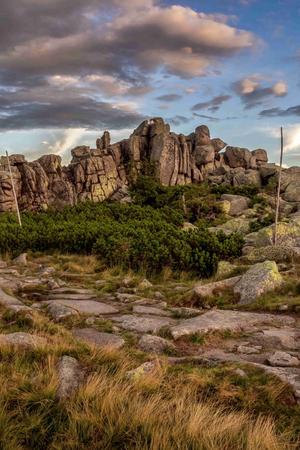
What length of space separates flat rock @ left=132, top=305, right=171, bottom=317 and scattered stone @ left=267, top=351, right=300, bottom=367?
401 cm

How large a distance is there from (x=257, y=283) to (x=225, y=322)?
139 inches

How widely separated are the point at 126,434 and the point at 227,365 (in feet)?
9.76

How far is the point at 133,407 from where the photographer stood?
14.2ft

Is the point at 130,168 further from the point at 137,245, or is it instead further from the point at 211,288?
the point at 211,288

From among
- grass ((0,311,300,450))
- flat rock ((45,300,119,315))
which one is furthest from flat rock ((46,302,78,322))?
grass ((0,311,300,450))

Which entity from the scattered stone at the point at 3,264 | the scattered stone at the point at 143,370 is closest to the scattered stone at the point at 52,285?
the scattered stone at the point at 3,264

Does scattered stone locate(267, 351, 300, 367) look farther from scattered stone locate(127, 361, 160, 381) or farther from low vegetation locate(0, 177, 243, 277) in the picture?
low vegetation locate(0, 177, 243, 277)

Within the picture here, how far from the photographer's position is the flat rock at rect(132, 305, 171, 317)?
11.0 m

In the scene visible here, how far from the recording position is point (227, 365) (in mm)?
6570

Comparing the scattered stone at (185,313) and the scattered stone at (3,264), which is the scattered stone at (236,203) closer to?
the scattered stone at (3,264)

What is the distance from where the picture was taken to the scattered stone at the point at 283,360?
22.9 feet

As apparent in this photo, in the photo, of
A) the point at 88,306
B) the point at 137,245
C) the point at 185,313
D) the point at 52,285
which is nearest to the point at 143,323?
the point at 185,313

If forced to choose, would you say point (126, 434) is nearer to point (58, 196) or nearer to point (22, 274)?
point (22, 274)

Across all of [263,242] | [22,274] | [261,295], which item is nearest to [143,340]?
[261,295]
